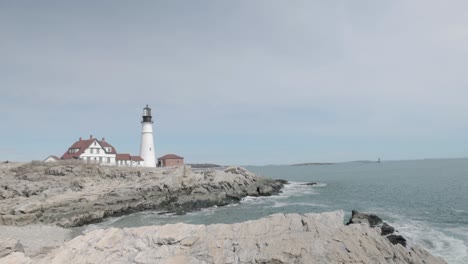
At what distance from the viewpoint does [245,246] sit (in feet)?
43.8

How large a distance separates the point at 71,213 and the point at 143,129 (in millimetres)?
31235

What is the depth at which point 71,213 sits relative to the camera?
30781 millimetres

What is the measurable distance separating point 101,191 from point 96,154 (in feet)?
85.3

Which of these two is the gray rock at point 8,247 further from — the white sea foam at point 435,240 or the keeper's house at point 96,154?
the keeper's house at point 96,154

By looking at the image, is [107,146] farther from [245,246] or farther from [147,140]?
[245,246]

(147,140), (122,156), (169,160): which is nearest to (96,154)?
(122,156)

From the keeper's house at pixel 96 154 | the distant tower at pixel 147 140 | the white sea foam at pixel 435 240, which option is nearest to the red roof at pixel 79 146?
the keeper's house at pixel 96 154

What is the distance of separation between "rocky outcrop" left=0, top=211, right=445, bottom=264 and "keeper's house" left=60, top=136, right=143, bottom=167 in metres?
44.8

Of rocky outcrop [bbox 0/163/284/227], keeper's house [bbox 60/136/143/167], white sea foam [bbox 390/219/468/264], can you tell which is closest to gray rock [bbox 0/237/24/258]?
rocky outcrop [bbox 0/163/284/227]

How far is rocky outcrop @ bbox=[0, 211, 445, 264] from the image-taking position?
12.7 m

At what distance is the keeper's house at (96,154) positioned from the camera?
57.8m

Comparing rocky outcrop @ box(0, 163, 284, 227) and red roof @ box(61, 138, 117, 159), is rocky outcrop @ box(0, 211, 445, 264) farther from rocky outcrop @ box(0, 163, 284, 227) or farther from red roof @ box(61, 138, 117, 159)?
red roof @ box(61, 138, 117, 159)

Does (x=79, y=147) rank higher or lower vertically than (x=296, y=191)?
higher

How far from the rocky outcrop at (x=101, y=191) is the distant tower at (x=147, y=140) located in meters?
13.8
